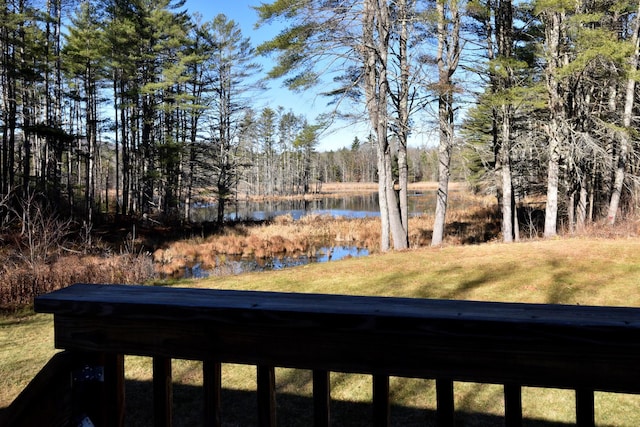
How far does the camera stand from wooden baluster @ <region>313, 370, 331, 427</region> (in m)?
1.10

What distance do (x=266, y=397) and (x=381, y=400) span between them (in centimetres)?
32

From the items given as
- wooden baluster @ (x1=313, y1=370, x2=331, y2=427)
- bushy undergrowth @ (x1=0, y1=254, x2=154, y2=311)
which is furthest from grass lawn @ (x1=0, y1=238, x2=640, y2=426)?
wooden baluster @ (x1=313, y1=370, x2=331, y2=427)

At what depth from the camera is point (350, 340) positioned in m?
1.09

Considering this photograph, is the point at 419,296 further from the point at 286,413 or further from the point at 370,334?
the point at 370,334

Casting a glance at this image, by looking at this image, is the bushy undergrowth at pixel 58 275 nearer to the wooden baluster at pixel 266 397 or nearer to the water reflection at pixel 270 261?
the water reflection at pixel 270 261

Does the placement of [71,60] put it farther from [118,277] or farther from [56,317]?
[56,317]

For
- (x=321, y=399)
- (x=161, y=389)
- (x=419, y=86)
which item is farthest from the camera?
(x=419, y=86)

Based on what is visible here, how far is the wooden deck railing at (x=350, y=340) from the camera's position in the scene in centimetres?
98

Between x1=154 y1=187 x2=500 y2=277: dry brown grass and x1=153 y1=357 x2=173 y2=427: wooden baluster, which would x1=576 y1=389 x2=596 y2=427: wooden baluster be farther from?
x1=154 y1=187 x2=500 y2=277: dry brown grass

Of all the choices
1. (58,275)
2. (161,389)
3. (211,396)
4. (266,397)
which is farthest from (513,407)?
(58,275)

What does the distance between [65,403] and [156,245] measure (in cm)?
1827

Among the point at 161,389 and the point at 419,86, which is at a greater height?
the point at 419,86

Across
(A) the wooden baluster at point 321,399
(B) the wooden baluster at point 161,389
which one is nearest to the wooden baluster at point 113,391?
(B) the wooden baluster at point 161,389

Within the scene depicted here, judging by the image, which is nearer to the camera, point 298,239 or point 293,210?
point 298,239
